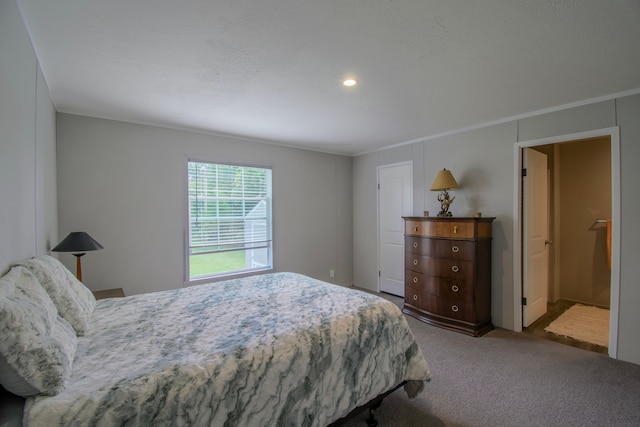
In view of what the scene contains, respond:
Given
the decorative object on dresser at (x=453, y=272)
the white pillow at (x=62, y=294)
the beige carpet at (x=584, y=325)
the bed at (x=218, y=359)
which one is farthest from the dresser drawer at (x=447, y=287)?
the white pillow at (x=62, y=294)

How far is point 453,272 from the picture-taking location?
335 cm

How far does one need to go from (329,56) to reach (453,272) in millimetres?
2642

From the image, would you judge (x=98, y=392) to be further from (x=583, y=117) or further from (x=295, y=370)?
(x=583, y=117)

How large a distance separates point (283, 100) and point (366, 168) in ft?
8.60

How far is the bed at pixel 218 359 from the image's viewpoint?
1.07 metres

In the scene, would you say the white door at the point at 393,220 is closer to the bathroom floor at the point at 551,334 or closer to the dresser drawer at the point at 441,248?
the dresser drawer at the point at 441,248

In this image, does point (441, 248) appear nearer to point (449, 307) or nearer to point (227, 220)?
point (449, 307)

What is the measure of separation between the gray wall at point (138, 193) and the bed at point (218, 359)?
1.27m

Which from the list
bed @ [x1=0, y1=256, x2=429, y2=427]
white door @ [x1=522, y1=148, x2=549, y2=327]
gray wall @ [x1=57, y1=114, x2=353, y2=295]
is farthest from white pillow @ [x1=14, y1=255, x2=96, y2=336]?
white door @ [x1=522, y1=148, x2=549, y2=327]

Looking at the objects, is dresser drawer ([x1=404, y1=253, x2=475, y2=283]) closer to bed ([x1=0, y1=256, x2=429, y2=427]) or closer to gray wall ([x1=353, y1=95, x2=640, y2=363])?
gray wall ([x1=353, y1=95, x2=640, y2=363])

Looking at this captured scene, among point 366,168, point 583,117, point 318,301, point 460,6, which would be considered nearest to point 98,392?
point 318,301

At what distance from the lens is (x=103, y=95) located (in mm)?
2590

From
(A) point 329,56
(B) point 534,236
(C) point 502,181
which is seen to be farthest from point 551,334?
(A) point 329,56

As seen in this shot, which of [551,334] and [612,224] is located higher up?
[612,224]
